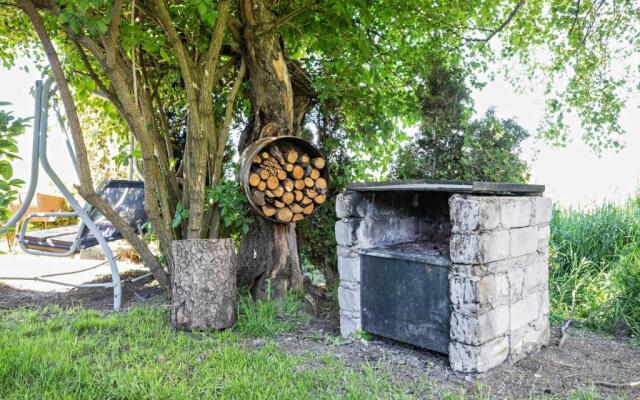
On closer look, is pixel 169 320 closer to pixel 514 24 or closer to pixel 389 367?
pixel 389 367

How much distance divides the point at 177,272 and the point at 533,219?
238 centimetres

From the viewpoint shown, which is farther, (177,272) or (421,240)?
(421,240)

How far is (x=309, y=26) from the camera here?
13.9 feet

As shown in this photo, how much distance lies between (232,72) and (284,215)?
1740 mm

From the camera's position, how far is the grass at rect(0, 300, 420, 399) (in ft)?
7.26

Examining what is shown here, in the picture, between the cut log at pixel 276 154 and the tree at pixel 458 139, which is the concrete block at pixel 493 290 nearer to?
the tree at pixel 458 139

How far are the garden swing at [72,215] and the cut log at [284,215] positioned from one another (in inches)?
57.1

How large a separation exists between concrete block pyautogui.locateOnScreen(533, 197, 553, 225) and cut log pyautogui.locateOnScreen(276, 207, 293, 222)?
1774mm

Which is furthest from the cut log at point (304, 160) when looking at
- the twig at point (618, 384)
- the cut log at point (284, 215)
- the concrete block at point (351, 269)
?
the twig at point (618, 384)

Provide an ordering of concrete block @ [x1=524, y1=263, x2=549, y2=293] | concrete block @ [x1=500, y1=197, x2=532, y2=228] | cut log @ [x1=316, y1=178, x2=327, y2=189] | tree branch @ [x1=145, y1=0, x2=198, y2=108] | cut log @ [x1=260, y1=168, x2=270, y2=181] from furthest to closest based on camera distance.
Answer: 1. cut log @ [x1=316, y1=178, x2=327, y2=189]
2. cut log @ [x1=260, y1=168, x2=270, y2=181]
3. tree branch @ [x1=145, y1=0, x2=198, y2=108]
4. concrete block @ [x1=524, y1=263, x2=549, y2=293]
5. concrete block @ [x1=500, y1=197, x2=532, y2=228]

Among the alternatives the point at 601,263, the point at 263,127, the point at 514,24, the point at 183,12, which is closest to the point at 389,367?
the point at 263,127

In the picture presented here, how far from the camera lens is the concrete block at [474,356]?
98.8 inches

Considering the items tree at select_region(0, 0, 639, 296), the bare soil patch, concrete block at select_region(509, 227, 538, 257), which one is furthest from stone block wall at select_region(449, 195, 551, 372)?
tree at select_region(0, 0, 639, 296)

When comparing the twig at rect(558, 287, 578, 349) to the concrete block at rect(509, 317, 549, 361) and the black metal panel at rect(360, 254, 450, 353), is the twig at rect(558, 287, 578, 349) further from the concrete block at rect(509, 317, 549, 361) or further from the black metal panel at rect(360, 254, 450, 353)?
the black metal panel at rect(360, 254, 450, 353)
